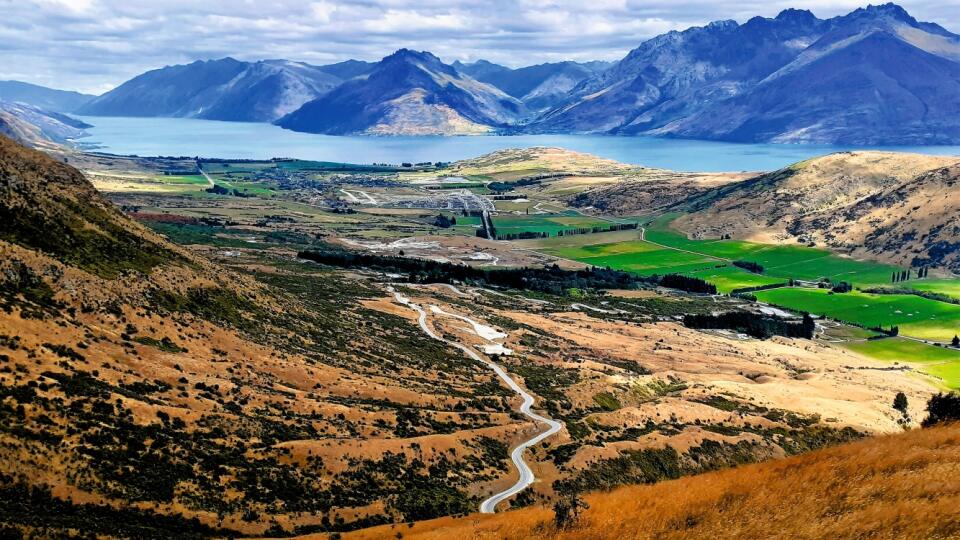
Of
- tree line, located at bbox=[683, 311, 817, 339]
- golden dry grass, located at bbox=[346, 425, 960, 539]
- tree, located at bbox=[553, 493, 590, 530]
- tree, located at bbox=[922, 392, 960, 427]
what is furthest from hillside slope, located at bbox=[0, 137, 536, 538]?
tree line, located at bbox=[683, 311, 817, 339]

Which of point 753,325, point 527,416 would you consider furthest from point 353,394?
point 753,325

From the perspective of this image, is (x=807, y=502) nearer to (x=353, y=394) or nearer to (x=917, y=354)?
(x=353, y=394)

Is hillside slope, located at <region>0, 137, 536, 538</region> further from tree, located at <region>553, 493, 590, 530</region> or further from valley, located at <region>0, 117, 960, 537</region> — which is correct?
tree, located at <region>553, 493, 590, 530</region>

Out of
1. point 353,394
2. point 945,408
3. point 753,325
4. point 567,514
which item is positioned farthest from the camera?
point 753,325

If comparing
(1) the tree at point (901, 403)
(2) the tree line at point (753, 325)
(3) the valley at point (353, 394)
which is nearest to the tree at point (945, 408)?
(3) the valley at point (353, 394)

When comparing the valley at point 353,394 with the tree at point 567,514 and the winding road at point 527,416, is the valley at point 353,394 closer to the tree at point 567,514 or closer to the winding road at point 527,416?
the winding road at point 527,416

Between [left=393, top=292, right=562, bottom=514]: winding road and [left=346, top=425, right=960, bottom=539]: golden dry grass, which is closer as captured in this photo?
[left=346, top=425, right=960, bottom=539]: golden dry grass

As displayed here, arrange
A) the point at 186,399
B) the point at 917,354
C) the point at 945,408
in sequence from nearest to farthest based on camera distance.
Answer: the point at 945,408
the point at 186,399
the point at 917,354
